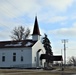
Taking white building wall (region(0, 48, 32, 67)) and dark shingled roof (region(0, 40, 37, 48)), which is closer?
white building wall (region(0, 48, 32, 67))

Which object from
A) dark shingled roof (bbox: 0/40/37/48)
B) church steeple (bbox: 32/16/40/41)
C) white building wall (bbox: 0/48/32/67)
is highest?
church steeple (bbox: 32/16/40/41)

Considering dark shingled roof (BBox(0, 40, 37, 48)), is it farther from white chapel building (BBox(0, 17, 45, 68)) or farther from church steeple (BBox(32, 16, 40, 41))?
church steeple (BBox(32, 16, 40, 41))

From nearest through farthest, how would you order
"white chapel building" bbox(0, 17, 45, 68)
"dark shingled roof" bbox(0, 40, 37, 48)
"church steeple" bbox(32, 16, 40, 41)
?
"white chapel building" bbox(0, 17, 45, 68), "dark shingled roof" bbox(0, 40, 37, 48), "church steeple" bbox(32, 16, 40, 41)

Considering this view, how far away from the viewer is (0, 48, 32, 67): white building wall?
79.4m

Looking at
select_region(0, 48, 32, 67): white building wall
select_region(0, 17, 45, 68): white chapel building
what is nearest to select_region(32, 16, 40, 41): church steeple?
select_region(0, 17, 45, 68): white chapel building

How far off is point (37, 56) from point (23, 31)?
78.1 ft

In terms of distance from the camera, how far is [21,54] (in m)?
79.7

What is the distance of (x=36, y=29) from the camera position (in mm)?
85875

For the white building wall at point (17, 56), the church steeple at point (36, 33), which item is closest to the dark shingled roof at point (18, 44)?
the white building wall at point (17, 56)

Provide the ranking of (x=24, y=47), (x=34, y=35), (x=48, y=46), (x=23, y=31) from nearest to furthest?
1. (x=24, y=47)
2. (x=34, y=35)
3. (x=23, y=31)
4. (x=48, y=46)

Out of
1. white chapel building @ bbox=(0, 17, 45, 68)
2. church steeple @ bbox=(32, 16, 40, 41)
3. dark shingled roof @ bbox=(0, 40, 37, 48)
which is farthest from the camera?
church steeple @ bbox=(32, 16, 40, 41)

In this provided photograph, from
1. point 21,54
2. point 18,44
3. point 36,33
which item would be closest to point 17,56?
point 21,54

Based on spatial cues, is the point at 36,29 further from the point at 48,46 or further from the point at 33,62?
the point at 48,46

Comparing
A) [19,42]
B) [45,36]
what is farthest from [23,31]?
[19,42]
